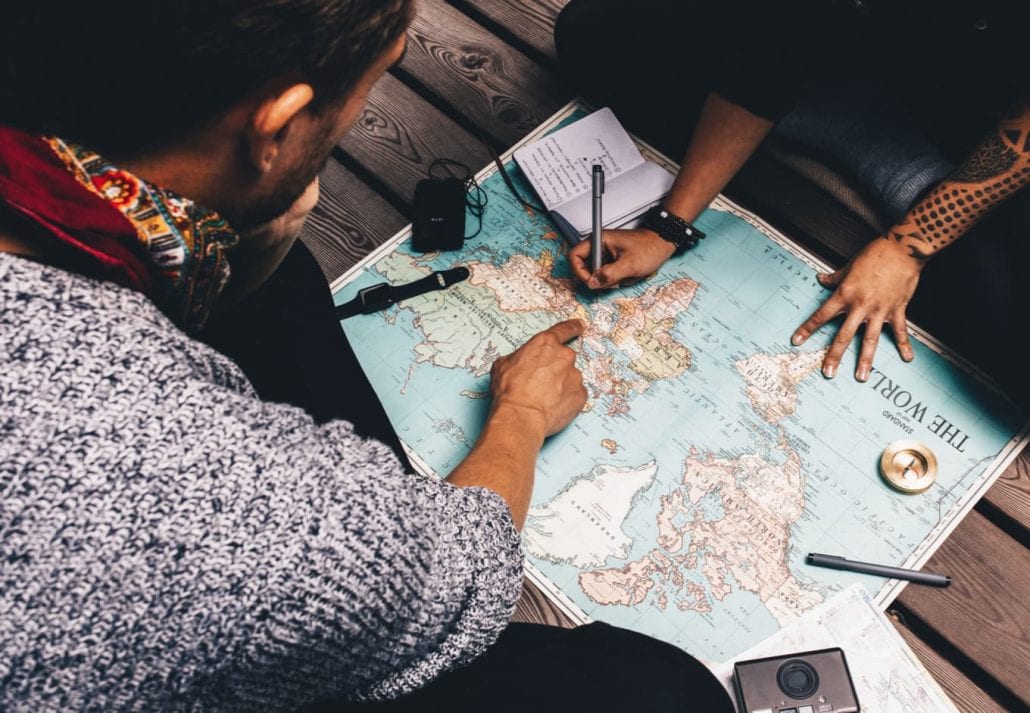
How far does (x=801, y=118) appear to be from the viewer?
152 centimetres

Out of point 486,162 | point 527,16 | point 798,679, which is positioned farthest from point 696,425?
point 527,16

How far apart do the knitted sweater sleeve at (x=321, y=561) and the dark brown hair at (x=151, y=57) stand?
0.25 meters

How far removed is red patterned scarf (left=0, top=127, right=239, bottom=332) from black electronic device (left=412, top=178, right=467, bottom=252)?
0.64m

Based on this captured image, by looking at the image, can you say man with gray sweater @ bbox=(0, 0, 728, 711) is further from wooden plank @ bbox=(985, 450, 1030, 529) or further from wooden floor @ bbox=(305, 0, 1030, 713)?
wooden plank @ bbox=(985, 450, 1030, 529)

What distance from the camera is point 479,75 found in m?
1.74

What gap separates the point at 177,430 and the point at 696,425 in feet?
2.77

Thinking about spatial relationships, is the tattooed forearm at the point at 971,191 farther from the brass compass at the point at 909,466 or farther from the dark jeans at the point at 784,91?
the brass compass at the point at 909,466

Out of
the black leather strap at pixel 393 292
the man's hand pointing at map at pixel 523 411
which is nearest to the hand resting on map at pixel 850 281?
the man's hand pointing at map at pixel 523 411

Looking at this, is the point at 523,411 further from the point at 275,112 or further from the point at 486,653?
the point at 275,112

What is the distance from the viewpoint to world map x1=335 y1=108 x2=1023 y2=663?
1.17m

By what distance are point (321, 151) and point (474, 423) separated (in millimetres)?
579

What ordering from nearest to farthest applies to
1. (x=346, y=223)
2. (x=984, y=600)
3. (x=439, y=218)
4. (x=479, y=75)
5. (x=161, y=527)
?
(x=161, y=527)
(x=984, y=600)
(x=439, y=218)
(x=346, y=223)
(x=479, y=75)

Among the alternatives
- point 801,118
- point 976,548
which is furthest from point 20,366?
point 801,118

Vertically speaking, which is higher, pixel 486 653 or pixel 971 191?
pixel 971 191
